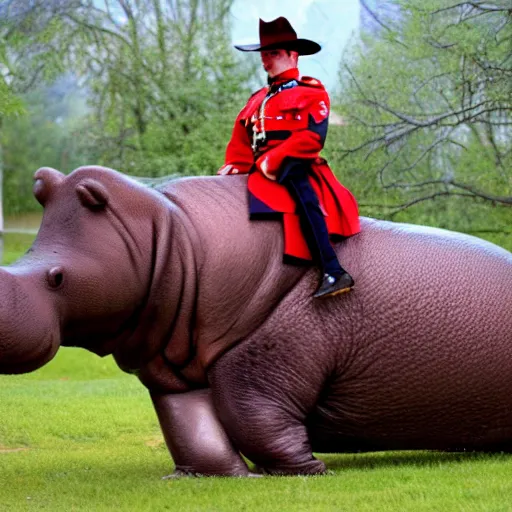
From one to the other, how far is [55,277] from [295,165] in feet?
4.68

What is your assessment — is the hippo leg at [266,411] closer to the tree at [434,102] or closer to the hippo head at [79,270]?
the hippo head at [79,270]

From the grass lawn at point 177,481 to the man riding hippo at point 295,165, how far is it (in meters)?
1.08

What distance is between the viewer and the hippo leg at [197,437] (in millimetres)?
5984

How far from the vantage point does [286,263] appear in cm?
598

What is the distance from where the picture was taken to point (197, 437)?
6.02 m

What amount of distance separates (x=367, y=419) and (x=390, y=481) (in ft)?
1.97

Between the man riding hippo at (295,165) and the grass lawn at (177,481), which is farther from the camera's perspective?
the man riding hippo at (295,165)

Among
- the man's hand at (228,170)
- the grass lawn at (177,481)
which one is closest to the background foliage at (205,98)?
the grass lawn at (177,481)

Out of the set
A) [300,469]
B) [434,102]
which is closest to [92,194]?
[300,469]

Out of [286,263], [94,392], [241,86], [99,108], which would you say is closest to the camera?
[286,263]

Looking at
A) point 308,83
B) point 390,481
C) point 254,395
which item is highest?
point 308,83

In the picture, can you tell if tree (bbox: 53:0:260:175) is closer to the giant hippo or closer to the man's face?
the man's face

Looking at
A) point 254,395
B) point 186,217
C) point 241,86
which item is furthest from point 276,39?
point 241,86

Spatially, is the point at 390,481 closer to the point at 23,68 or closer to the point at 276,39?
the point at 276,39
